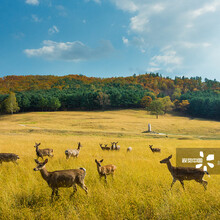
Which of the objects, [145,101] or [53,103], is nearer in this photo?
[53,103]

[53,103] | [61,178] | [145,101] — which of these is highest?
[145,101]

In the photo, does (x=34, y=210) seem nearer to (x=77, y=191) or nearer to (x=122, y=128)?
(x=77, y=191)

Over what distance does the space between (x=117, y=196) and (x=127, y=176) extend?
1955 millimetres

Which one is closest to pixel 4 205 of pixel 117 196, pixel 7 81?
pixel 117 196

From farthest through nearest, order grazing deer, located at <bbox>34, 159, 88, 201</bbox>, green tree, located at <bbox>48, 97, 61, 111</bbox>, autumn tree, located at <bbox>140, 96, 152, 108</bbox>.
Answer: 1. autumn tree, located at <bbox>140, 96, 152, 108</bbox>
2. green tree, located at <bbox>48, 97, 61, 111</bbox>
3. grazing deer, located at <bbox>34, 159, 88, 201</bbox>

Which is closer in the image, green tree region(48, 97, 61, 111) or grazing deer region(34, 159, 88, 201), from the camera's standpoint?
grazing deer region(34, 159, 88, 201)

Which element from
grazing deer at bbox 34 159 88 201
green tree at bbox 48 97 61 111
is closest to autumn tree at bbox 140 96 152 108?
green tree at bbox 48 97 61 111

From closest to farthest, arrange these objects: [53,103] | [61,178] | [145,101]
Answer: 1. [61,178]
2. [53,103]
3. [145,101]

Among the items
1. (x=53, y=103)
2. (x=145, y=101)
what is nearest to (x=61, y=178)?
(x=53, y=103)

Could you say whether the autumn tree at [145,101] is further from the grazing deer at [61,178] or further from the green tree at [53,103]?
the grazing deer at [61,178]

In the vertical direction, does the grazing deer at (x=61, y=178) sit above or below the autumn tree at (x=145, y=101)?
below

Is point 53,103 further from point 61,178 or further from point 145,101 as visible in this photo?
point 61,178

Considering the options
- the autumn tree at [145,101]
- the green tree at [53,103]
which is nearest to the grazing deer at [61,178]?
the green tree at [53,103]

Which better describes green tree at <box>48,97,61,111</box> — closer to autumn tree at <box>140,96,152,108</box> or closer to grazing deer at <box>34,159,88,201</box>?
autumn tree at <box>140,96,152,108</box>
